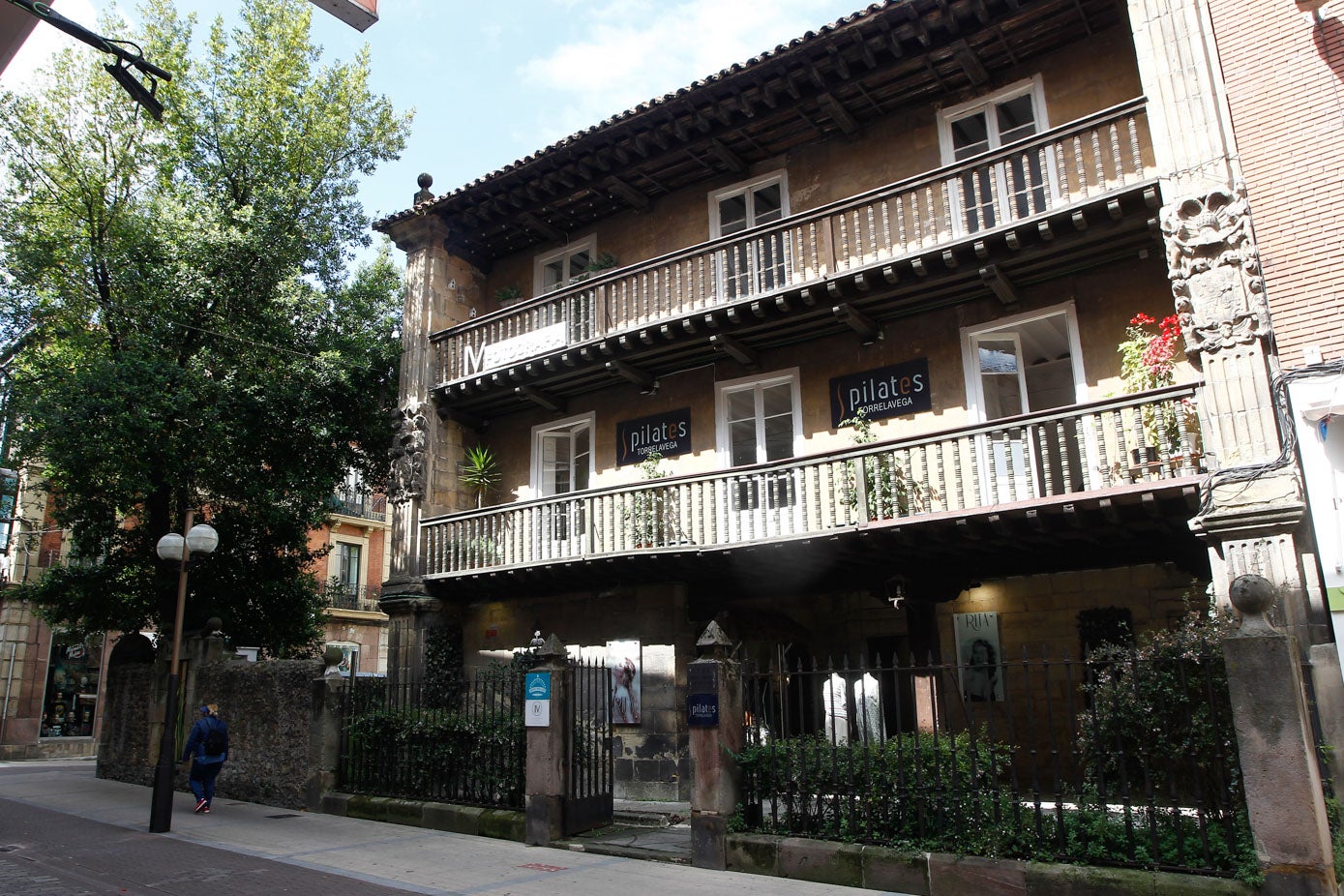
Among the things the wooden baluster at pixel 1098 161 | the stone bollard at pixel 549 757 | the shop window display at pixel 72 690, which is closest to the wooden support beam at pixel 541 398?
the stone bollard at pixel 549 757

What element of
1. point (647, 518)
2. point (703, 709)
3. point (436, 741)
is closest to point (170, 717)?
point (436, 741)

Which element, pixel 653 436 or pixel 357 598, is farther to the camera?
pixel 357 598

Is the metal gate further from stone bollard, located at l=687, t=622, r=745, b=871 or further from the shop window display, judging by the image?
the shop window display

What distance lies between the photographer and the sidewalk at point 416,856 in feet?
27.3

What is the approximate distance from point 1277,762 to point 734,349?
993cm

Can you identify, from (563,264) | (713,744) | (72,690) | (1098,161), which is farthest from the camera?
(72,690)

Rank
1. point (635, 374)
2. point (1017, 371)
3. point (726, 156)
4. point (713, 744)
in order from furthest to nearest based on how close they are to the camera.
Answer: point (635, 374), point (726, 156), point (1017, 371), point (713, 744)

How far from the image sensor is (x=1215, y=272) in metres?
10.5

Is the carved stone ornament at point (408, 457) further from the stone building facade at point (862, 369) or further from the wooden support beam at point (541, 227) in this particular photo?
the wooden support beam at point (541, 227)

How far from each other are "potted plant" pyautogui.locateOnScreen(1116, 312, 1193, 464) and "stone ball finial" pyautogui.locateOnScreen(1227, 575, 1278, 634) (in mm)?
3931

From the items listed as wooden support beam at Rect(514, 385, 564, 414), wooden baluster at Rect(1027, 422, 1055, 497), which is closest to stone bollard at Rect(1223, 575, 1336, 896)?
wooden baluster at Rect(1027, 422, 1055, 497)

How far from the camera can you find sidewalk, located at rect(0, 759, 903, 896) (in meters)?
8.31

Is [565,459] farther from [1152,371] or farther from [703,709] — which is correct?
[1152,371]

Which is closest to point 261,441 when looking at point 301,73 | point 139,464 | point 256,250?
point 139,464
